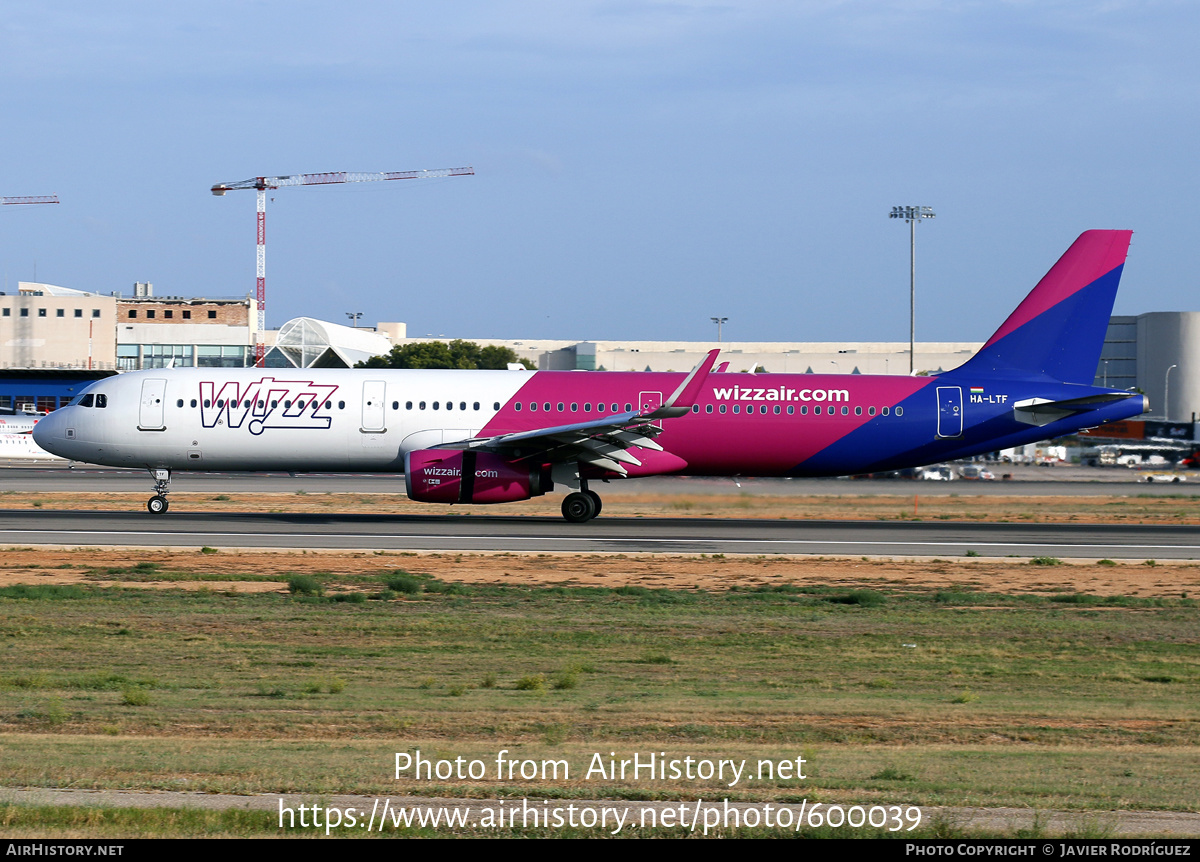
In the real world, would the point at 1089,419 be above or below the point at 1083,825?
above

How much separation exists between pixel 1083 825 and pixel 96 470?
63.4 metres

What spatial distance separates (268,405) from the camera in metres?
32.9

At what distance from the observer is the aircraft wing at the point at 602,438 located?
1199 inches

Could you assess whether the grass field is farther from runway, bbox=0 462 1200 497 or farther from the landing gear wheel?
runway, bbox=0 462 1200 497

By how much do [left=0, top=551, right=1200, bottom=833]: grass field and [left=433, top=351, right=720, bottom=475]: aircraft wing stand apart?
8513mm

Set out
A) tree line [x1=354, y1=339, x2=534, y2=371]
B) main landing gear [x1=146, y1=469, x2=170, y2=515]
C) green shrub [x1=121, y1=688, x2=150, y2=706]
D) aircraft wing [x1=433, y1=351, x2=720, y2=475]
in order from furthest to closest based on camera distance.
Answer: tree line [x1=354, y1=339, x2=534, y2=371], main landing gear [x1=146, y1=469, x2=170, y2=515], aircraft wing [x1=433, y1=351, x2=720, y2=475], green shrub [x1=121, y1=688, x2=150, y2=706]

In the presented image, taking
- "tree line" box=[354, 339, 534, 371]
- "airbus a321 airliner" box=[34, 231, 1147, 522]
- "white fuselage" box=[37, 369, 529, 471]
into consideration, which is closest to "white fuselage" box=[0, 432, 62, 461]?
"airbus a321 airliner" box=[34, 231, 1147, 522]

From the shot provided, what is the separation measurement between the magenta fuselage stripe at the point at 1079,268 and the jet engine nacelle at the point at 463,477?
15518mm

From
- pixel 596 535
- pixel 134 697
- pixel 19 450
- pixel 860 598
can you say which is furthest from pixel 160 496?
pixel 19 450

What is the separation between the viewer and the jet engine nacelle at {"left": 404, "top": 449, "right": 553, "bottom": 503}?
30.8 meters

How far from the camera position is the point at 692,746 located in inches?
431

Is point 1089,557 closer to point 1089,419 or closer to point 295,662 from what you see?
point 1089,419

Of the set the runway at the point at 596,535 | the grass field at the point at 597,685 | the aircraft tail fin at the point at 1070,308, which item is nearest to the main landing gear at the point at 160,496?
the runway at the point at 596,535
